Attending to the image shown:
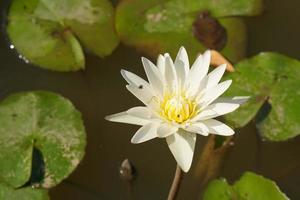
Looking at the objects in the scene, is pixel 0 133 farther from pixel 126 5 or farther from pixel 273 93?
pixel 273 93

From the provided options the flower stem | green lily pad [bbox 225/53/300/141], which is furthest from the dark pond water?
the flower stem

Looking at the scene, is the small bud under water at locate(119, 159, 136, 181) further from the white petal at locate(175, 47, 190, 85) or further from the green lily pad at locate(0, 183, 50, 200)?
the white petal at locate(175, 47, 190, 85)

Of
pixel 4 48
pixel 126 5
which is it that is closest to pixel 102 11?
pixel 126 5

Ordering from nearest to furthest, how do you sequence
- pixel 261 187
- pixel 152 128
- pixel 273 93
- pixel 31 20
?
pixel 152 128 → pixel 261 187 → pixel 273 93 → pixel 31 20

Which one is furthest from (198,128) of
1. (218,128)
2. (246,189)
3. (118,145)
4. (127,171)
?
(118,145)

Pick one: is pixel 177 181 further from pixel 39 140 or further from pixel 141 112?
pixel 39 140

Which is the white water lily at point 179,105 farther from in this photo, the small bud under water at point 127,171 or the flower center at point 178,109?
the small bud under water at point 127,171
